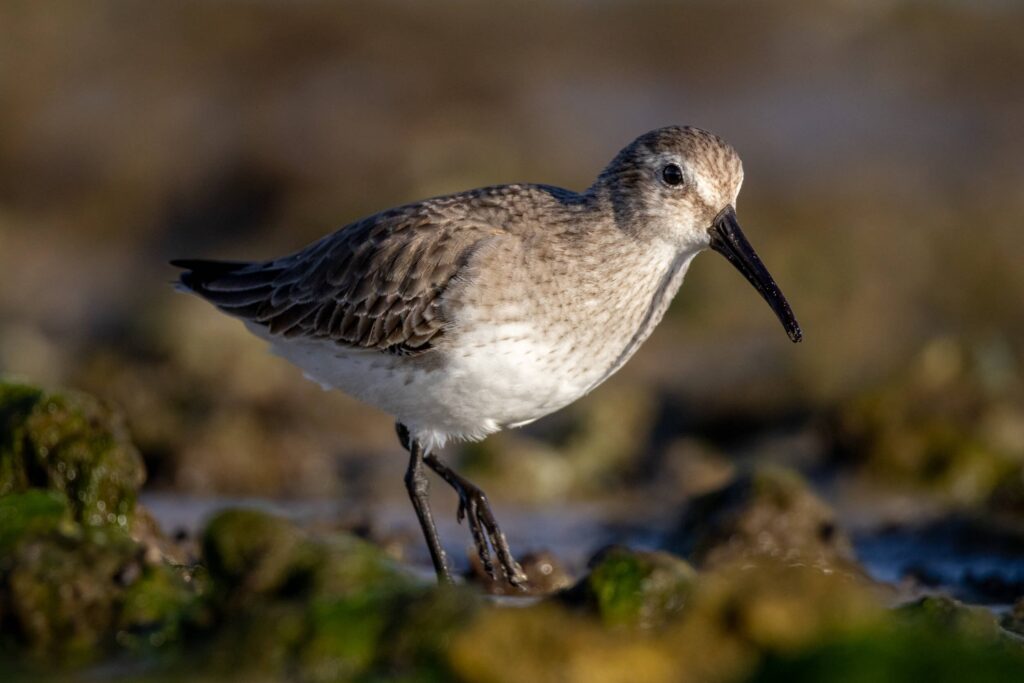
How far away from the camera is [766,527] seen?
25.6ft

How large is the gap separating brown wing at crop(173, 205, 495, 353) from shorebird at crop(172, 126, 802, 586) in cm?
1

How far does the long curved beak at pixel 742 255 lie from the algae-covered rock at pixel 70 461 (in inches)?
113

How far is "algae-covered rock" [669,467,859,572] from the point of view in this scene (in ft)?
25.3

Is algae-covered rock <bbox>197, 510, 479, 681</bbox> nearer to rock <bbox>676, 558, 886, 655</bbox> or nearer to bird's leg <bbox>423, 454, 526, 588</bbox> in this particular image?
rock <bbox>676, 558, 886, 655</bbox>

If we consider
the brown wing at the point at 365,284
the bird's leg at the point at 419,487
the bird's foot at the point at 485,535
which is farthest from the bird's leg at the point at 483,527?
the brown wing at the point at 365,284

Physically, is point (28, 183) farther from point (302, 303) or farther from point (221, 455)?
point (302, 303)

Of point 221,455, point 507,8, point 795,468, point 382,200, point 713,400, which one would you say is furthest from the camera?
point 507,8

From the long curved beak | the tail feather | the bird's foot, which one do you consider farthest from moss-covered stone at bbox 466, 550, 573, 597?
the tail feather

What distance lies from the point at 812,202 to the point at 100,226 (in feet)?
26.3

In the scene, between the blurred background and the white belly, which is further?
the blurred background

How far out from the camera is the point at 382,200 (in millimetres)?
15320

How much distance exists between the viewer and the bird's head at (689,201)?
693 centimetres

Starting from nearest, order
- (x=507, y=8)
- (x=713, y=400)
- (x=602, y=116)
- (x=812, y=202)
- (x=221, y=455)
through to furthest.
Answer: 1. (x=221, y=455)
2. (x=713, y=400)
3. (x=812, y=202)
4. (x=602, y=116)
5. (x=507, y=8)

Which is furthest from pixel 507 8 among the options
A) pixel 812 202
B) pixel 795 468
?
pixel 795 468
